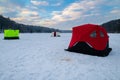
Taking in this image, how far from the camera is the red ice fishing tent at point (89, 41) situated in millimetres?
9445

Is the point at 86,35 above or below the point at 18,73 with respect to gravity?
above

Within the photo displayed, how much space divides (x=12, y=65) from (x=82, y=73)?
3.04 metres

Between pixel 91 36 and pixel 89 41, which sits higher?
pixel 91 36

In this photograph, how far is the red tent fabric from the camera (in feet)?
31.3

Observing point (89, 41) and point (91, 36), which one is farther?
point (91, 36)

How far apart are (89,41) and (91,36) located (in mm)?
361

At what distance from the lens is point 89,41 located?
9.62 meters

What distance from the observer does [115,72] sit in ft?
19.5

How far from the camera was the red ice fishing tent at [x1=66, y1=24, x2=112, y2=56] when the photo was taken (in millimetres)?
9445

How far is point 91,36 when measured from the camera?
9734 mm

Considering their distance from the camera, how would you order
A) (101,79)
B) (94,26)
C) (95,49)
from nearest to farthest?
1. (101,79)
2. (95,49)
3. (94,26)

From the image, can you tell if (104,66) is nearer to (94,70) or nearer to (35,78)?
(94,70)

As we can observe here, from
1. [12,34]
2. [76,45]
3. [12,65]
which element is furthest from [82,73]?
[12,34]

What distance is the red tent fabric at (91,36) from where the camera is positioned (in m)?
9.53
